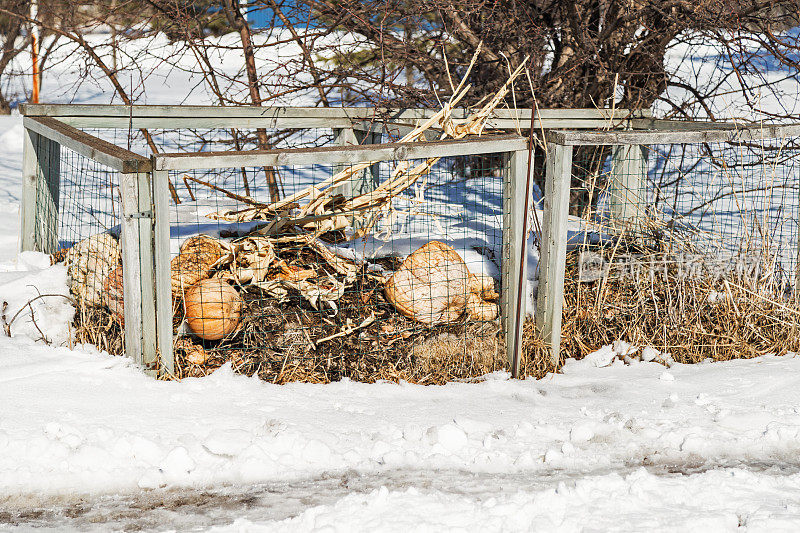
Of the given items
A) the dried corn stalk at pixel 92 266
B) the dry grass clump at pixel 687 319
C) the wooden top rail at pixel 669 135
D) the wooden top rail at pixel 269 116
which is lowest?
the dry grass clump at pixel 687 319

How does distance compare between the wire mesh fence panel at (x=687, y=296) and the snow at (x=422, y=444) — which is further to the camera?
the wire mesh fence panel at (x=687, y=296)

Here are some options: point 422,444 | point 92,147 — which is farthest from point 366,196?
point 422,444

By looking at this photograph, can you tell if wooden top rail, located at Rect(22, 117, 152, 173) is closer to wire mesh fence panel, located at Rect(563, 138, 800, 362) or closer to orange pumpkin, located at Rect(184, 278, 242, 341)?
orange pumpkin, located at Rect(184, 278, 242, 341)

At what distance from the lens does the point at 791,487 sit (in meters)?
3.32

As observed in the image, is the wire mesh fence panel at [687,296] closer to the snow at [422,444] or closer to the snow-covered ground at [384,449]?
the snow-covered ground at [384,449]

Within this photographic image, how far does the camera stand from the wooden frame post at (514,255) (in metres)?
4.57

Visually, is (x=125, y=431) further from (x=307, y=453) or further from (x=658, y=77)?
(x=658, y=77)

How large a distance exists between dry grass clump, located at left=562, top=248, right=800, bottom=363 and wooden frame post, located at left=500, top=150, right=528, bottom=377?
0.49 m

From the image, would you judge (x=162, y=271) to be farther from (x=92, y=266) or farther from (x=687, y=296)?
(x=687, y=296)

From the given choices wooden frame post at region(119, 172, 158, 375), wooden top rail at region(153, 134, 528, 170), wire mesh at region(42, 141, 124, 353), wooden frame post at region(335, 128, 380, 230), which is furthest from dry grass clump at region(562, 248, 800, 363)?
wire mesh at region(42, 141, 124, 353)

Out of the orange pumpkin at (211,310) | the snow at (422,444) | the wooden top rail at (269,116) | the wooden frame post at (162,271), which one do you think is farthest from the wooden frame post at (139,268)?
the wooden top rail at (269,116)

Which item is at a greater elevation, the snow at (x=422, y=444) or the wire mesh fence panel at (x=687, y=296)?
the wire mesh fence panel at (x=687, y=296)

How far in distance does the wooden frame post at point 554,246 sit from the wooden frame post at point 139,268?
225cm

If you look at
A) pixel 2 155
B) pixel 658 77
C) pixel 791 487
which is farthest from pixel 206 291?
pixel 2 155
